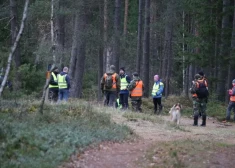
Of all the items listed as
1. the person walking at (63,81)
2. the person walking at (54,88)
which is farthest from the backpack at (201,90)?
the person walking at (54,88)

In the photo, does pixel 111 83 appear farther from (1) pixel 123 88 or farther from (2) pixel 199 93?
(2) pixel 199 93

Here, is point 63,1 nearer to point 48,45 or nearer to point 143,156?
point 48,45

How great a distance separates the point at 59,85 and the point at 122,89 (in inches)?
114

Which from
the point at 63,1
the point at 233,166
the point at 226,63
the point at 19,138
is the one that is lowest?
the point at 233,166

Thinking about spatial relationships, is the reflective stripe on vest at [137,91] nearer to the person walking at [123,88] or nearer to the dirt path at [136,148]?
the person walking at [123,88]

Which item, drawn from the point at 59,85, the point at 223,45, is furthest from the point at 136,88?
the point at 223,45

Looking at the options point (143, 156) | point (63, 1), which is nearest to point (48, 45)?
point (63, 1)

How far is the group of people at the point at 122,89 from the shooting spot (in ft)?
63.6

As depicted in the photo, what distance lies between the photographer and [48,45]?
2264 cm

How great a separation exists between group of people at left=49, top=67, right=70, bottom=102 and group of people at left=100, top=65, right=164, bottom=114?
1.59 m

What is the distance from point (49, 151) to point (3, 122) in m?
1.78

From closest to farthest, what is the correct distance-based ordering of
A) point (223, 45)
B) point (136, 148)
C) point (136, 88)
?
point (136, 148) → point (136, 88) → point (223, 45)

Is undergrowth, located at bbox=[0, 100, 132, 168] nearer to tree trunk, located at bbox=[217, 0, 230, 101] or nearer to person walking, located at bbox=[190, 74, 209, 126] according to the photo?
person walking, located at bbox=[190, 74, 209, 126]

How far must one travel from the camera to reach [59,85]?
19.9 metres
